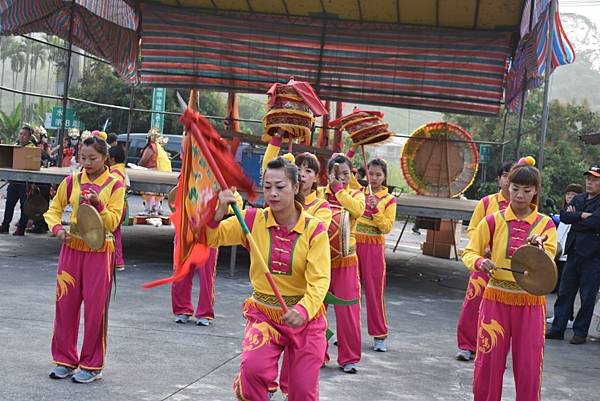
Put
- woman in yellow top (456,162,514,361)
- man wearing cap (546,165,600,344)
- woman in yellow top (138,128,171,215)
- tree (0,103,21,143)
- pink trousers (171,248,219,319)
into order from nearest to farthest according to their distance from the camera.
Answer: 1. woman in yellow top (456,162,514,361)
2. pink trousers (171,248,219,319)
3. man wearing cap (546,165,600,344)
4. woman in yellow top (138,128,171,215)
5. tree (0,103,21,143)

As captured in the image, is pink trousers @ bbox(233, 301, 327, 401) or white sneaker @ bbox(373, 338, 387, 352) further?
white sneaker @ bbox(373, 338, 387, 352)

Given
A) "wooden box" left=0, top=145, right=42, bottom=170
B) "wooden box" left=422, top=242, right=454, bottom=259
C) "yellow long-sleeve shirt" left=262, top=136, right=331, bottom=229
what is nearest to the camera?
"yellow long-sleeve shirt" left=262, top=136, right=331, bottom=229

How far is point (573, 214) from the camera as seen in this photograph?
31.1 feet

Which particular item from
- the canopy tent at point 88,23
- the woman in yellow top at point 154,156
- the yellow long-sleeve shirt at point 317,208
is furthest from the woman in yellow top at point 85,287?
the woman in yellow top at point 154,156

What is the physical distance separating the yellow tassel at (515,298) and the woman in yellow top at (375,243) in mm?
2667

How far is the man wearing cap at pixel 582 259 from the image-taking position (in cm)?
941

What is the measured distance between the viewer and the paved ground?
6.43 m

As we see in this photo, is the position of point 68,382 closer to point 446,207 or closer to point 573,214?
point 573,214

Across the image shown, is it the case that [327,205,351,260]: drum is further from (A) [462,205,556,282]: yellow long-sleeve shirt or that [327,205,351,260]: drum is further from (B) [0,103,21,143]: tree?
(B) [0,103,21,143]: tree

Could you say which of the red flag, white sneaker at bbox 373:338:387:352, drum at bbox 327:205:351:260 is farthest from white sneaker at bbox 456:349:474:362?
the red flag

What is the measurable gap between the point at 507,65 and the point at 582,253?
668 cm

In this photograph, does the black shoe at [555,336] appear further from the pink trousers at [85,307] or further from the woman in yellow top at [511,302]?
the pink trousers at [85,307]

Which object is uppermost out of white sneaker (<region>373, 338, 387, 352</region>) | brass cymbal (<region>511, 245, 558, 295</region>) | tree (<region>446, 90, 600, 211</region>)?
tree (<region>446, 90, 600, 211</region>)

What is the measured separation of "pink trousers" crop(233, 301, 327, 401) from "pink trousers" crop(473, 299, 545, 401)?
134 cm
